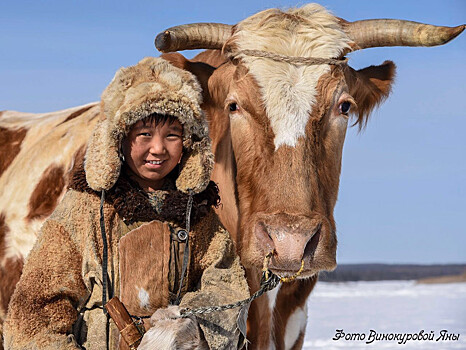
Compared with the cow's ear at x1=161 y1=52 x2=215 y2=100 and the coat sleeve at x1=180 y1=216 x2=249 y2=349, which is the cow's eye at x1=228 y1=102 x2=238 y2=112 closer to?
the cow's ear at x1=161 y1=52 x2=215 y2=100

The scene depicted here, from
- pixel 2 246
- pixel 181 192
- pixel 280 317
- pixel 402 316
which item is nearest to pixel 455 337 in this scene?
pixel 402 316

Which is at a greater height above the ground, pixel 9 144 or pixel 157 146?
pixel 157 146

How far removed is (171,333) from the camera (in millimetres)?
2799

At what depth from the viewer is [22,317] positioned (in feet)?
9.95

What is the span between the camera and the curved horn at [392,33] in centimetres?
426

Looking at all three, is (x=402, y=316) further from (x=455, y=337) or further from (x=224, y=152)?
(x=224, y=152)

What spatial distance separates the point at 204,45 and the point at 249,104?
2.27 feet

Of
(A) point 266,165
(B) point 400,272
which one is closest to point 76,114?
(A) point 266,165

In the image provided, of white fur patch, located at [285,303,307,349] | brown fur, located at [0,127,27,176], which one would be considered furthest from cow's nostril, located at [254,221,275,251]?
brown fur, located at [0,127,27,176]

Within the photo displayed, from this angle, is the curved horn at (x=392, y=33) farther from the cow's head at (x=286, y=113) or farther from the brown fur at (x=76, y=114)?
the brown fur at (x=76, y=114)

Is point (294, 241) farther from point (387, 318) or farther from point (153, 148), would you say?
point (387, 318)

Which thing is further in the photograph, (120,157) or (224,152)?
(224,152)

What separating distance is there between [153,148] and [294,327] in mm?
2144

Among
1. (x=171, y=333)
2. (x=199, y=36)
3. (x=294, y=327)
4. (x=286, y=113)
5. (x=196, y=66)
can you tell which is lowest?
(x=294, y=327)
